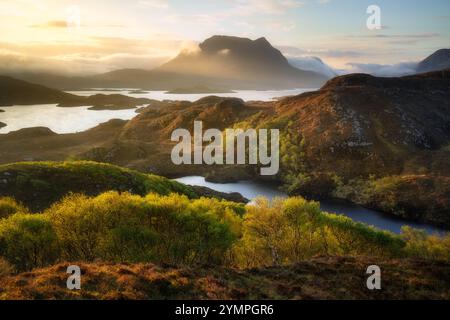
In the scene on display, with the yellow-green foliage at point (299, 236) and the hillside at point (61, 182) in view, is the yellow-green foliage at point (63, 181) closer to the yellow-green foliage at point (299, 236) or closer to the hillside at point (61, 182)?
the hillside at point (61, 182)

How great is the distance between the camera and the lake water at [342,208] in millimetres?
106750

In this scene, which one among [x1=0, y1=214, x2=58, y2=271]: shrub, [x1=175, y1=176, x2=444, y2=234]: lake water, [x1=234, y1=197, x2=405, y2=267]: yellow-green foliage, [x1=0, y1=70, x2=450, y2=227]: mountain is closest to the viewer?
[x1=0, y1=214, x2=58, y2=271]: shrub

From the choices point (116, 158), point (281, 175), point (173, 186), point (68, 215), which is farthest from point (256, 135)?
point (68, 215)

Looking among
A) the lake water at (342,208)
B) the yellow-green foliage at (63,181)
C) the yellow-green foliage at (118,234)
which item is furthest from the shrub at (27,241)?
the lake water at (342,208)

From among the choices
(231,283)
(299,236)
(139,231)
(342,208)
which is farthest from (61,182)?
(342,208)

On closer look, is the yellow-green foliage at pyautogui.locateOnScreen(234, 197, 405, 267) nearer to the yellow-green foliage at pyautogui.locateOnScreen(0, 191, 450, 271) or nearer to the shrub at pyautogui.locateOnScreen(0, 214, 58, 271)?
the yellow-green foliage at pyautogui.locateOnScreen(0, 191, 450, 271)

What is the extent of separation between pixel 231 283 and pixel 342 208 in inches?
3633

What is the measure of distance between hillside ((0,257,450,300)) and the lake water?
170ft

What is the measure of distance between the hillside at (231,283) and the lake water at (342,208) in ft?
170

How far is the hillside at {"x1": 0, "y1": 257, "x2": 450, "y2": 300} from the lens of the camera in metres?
30.0

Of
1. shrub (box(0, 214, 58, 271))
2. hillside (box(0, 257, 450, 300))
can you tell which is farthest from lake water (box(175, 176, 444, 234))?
shrub (box(0, 214, 58, 271))

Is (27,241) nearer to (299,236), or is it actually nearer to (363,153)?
(299,236)

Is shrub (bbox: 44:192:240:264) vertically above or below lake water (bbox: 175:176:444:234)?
above

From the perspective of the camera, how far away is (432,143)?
159m
